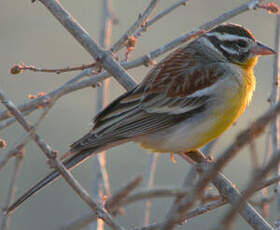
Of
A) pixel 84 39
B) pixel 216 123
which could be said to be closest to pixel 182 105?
pixel 216 123

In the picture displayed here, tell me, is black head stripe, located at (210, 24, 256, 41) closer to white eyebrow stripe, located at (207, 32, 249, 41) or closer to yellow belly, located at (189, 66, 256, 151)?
white eyebrow stripe, located at (207, 32, 249, 41)

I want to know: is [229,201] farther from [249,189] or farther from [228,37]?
[249,189]

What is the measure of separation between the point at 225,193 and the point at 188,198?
7.13 ft

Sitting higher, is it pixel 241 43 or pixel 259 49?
pixel 241 43

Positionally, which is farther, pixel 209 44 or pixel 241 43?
pixel 209 44

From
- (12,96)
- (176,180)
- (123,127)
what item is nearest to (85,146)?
(123,127)

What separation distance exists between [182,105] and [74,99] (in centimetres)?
454

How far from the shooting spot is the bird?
177 inches

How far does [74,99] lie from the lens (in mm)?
9016

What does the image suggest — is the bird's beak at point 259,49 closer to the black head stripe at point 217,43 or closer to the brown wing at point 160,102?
the black head stripe at point 217,43

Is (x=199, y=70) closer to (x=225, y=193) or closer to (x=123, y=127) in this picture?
(x=123, y=127)

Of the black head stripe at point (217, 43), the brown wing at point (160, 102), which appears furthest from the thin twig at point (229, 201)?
the black head stripe at point (217, 43)

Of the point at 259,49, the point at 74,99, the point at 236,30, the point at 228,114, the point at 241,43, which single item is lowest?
the point at 228,114

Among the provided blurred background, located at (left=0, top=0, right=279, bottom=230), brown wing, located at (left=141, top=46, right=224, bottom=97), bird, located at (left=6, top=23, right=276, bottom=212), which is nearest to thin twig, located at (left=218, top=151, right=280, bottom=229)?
bird, located at (left=6, top=23, right=276, bottom=212)
